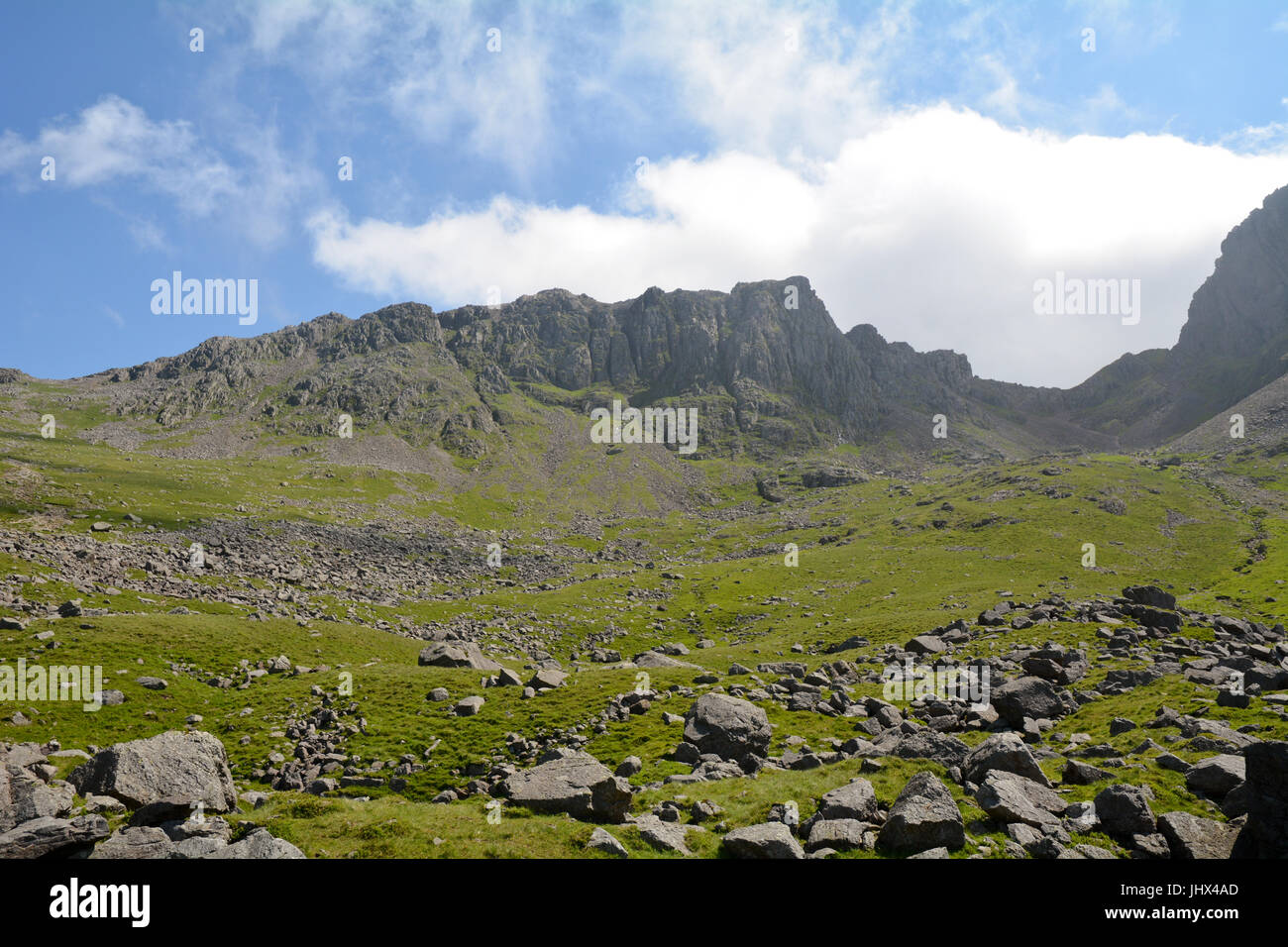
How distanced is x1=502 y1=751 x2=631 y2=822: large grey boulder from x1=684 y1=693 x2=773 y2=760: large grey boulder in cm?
918

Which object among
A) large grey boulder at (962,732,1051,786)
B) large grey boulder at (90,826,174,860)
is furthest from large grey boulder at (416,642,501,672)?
large grey boulder at (962,732,1051,786)

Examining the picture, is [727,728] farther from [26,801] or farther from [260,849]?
[26,801]

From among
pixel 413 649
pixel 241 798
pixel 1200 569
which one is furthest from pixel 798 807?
pixel 1200 569

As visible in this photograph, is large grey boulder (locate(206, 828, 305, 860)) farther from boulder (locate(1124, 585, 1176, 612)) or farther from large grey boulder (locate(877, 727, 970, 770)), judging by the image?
boulder (locate(1124, 585, 1176, 612))

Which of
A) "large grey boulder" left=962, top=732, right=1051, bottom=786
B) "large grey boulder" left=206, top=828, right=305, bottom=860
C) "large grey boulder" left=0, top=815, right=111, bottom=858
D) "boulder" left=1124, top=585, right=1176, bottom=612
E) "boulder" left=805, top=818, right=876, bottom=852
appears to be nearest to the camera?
"large grey boulder" left=0, top=815, right=111, bottom=858

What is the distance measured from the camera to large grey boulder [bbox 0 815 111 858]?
1447 centimetres

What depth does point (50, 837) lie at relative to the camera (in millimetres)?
14867

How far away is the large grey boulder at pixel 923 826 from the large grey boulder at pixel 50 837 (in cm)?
2281

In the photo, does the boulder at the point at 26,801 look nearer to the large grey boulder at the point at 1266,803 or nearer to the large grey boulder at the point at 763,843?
the large grey boulder at the point at 763,843

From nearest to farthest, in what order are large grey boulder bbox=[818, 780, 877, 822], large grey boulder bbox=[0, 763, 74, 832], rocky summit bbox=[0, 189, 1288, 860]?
large grey boulder bbox=[0, 763, 74, 832] → rocky summit bbox=[0, 189, 1288, 860] → large grey boulder bbox=[818, 780, 877, 822]

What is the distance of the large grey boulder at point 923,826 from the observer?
17375 millimetres

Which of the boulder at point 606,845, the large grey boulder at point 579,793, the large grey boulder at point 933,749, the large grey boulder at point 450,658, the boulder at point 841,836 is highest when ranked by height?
the boulder at point 606,845

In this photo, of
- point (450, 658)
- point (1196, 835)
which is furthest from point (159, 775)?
point (1196, 835)

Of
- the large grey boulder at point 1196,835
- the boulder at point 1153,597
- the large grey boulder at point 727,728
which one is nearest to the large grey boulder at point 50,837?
the large grey boulder at point 727,728
